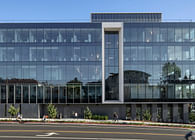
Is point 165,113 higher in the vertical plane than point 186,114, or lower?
higher

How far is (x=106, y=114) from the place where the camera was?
26672 mm

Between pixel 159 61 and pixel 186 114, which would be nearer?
pixel 186 114

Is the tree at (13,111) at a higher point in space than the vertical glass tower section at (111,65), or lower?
lower

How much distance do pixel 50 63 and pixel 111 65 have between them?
40.0 feet

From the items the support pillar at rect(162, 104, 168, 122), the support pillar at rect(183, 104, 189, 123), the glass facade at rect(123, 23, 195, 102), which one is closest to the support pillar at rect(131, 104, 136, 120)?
the glass facade at rect(123, 23, 195, 102)

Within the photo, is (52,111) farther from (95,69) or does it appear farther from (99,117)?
(95,69)

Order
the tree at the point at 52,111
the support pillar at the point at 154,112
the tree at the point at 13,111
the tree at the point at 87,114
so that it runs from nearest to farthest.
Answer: the tree at the point at 13,111 → the tree at the point at 52,111 → the tree at the point at 87,114 → the support pillar at the point at 154,112

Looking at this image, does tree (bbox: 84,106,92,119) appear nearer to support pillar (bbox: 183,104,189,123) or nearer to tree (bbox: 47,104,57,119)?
tree (bbox: 47,104,57,119)

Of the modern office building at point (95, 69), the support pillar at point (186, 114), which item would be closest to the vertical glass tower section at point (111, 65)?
the modern office building at point (95, 69)

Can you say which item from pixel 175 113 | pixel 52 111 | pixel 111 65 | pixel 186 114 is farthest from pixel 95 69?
pixel 186 114

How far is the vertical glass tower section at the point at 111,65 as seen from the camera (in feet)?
90.5

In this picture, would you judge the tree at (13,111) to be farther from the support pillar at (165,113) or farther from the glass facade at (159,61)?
the support pillar at (165,113)

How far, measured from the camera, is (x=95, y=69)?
26.8 metres

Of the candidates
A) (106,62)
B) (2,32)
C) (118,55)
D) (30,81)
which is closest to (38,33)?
(2,32)
